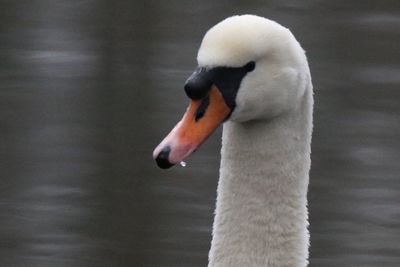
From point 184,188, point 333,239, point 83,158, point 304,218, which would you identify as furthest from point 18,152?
point 304,218

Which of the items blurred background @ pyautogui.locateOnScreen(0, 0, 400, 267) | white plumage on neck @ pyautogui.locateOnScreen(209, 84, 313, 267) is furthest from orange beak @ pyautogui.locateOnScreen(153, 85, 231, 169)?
blurred background @ pyautogui.locateOnScreen(0, 0, 400, 267)

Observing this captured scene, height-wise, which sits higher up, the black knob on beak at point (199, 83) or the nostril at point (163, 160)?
the black knob on beak at point (199, 83)

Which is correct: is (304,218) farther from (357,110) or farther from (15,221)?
(357,110)

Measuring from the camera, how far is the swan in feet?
15.7

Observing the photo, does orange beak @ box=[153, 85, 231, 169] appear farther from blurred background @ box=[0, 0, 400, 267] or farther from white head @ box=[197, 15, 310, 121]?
blurred background @ box=[0, 0, 400, 267]

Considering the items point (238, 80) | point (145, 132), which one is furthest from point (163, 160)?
point (145, 132)

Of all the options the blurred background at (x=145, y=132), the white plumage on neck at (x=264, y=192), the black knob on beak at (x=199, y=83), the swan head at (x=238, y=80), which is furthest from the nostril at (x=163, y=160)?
the blurred background at (x=145, y=132)

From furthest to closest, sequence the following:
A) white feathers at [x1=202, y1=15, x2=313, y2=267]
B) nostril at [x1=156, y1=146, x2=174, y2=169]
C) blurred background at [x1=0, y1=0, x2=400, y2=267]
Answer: blurred background at [x1=0, y1=0, x2=400, y2=267], white feathers at [x1=202, y1=15, x2=313, y2=267], nostril at [x1=156, y1=146, x2=174, y2=169]

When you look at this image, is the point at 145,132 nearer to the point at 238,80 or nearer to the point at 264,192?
the point at 264,192

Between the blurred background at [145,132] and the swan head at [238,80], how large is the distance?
2.88 metres

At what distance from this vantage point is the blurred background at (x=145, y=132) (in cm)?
801

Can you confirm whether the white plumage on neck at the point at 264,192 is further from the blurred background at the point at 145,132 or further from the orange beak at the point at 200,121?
the blurred background at the point at 145,132

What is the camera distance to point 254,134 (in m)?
4.93

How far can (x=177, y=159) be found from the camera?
15.5 feet
